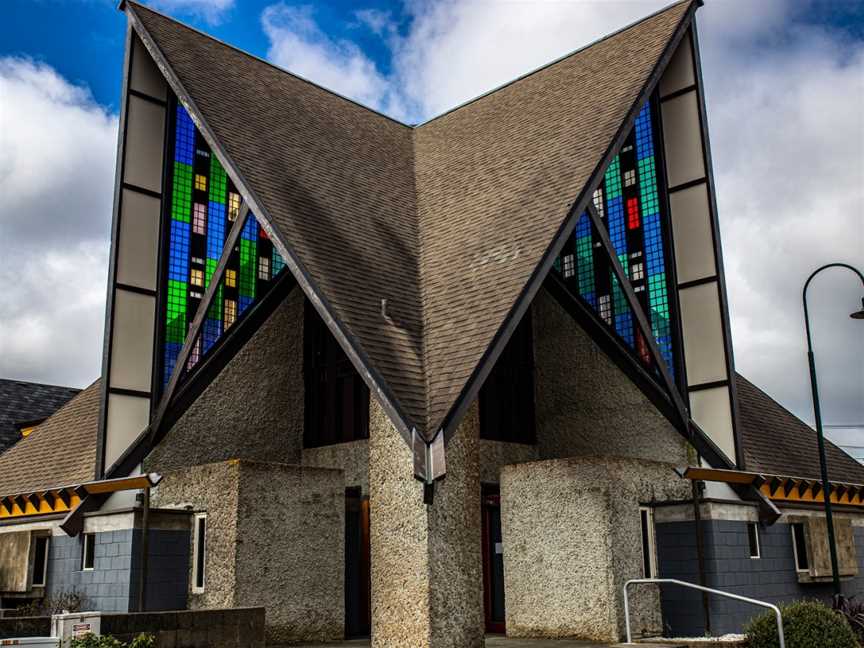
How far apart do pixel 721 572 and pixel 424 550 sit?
6.41 metres

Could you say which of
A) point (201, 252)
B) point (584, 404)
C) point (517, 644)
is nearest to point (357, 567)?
point (517, 644)

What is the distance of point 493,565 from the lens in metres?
17.0

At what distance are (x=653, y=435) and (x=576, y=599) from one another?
14.6ft

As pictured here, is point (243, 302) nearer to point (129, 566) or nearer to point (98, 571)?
point (129, 566)

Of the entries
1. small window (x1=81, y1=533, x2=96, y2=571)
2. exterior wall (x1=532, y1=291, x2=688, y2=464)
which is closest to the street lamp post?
exterior wall (x1=532, y1=291, x2=688, y2=464)

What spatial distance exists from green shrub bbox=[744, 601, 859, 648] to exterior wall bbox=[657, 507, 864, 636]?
2.50m

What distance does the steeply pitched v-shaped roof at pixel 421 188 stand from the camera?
43.9 feet

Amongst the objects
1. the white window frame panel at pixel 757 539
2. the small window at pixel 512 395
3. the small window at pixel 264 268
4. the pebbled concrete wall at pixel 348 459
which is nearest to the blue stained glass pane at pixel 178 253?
the small window at pixel 264 268

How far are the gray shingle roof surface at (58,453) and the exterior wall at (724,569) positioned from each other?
438 inches

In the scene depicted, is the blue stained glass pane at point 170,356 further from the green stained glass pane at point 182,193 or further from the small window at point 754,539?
the small window at point 754,539

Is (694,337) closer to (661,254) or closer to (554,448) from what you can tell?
(661,254)

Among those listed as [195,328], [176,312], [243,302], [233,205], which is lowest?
[195,328]

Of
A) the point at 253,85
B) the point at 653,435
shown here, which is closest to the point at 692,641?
the point at 653,435

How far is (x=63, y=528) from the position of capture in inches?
665
